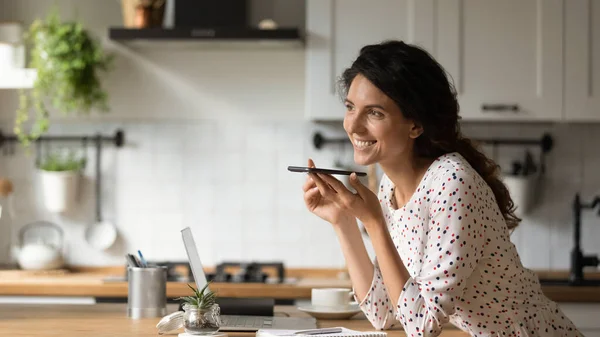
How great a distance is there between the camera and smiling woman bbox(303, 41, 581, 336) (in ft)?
6.69

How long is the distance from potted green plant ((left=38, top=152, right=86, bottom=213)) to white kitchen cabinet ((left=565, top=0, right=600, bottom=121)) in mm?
2290

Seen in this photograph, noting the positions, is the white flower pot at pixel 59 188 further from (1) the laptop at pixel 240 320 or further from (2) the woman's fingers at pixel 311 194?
(2) the woman's fingers at pixel 311 194

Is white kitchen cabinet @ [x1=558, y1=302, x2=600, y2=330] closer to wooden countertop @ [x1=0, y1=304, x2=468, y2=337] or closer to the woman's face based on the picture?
wooden countertop @ [x1=0, y1=304, x2=468, y2=337]

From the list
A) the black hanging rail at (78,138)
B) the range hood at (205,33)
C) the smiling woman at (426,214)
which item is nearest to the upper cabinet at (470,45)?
the range hood at (205,33)

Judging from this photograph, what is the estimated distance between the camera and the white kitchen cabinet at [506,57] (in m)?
3.86

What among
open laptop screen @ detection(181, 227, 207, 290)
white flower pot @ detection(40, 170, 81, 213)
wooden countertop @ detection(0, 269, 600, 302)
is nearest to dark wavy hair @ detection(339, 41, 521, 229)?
open laptop screen @ detection(181, 227, 207, 290)

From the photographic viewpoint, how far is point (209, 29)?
3898 millimetres

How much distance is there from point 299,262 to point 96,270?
98 centimetres

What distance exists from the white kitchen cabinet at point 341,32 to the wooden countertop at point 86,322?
4.24 ft

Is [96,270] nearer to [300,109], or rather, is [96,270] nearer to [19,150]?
[19,150]

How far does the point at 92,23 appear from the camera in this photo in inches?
171

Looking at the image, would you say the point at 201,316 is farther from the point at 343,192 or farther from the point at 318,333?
the point at 343,192

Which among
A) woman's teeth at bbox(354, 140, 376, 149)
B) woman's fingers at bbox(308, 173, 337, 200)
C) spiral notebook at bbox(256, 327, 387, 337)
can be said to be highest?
woman's teeth at bbox(354, 140, 376, 149)

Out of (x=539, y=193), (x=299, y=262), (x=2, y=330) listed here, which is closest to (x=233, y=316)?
(x=2, y=330)
